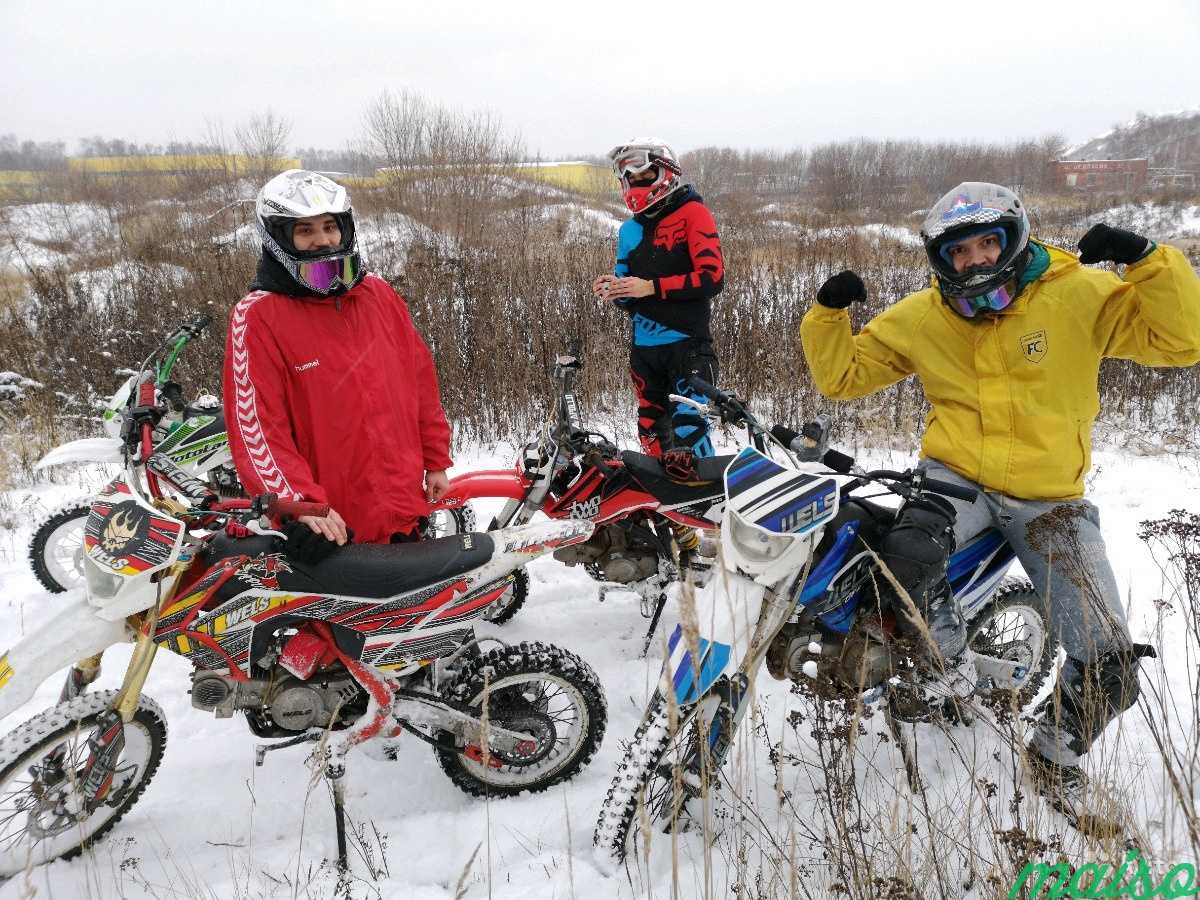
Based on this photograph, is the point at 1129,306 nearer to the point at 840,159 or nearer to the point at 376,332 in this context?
the point at 376,332

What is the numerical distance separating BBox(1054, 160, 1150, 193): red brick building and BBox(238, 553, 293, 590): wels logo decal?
4062cm

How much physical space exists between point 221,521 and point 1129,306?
3000 mm

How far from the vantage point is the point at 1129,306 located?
88.9 inches

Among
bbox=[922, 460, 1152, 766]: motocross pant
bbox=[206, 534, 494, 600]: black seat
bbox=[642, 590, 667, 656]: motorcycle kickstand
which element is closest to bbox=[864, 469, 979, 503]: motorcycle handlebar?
bbox=[922, 460, 1152, 766]: motocross pant

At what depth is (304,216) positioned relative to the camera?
2.36m

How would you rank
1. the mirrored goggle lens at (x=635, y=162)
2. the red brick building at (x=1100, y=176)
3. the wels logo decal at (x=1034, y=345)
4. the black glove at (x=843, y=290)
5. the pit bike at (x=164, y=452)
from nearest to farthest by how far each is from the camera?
the wels logo decal at (x=1034, y=345) → the black glove at (x=843, y=290) → the pit bike at (x=164, y=452) → the mirrored goggle lens at (x=635, y=162) → the red brick building at (x=1100, y=176)

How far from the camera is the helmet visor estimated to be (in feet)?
7.94

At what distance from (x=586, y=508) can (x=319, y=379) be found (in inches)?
59.7

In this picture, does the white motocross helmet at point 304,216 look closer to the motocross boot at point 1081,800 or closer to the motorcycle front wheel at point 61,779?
the motorcycle front wheel at point 61,779

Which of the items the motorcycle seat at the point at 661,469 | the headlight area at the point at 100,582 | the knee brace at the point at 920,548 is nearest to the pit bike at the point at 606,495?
the motorcycle seat at the point at 661,469

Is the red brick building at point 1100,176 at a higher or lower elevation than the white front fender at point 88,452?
higher

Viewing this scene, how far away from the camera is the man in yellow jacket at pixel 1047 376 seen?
7.14 ft

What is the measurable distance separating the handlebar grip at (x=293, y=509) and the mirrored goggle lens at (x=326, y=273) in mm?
774

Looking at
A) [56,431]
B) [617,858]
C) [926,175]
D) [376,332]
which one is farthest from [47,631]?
[926,175]
